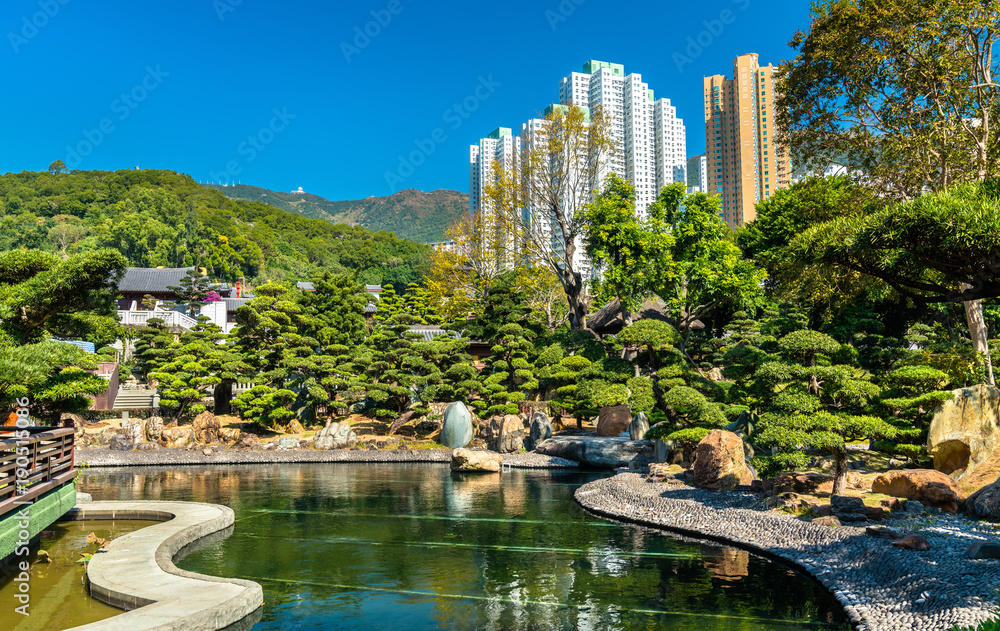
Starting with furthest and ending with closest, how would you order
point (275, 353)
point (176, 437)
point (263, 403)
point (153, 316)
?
point (153, 316) < point (275, 353) < point (263, 403) < point (176, 437)

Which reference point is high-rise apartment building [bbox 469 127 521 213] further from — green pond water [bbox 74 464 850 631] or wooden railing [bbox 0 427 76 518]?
wooden railing [bbox 0 427 76 518]

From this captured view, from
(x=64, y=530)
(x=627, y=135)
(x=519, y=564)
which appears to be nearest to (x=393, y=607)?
(x=519, y=564)

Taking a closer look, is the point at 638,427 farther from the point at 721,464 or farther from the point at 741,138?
the point at 741,138

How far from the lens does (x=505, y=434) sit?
2123 centimetres

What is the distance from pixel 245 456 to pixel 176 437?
10.3ft

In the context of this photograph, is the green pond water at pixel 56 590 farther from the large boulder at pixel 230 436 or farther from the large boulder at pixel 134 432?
the large boulder at pixel 134 432

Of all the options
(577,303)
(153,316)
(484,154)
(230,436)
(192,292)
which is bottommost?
(230,436)

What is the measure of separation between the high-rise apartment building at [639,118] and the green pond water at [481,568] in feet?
225

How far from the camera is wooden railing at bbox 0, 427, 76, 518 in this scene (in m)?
7.49

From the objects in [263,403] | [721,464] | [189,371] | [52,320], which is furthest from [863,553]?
[189,371]

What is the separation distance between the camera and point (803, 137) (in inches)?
622

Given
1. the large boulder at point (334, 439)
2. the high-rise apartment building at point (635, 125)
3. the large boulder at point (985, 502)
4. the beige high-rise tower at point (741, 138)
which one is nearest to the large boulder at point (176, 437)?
the large boulder at point (334, 439)

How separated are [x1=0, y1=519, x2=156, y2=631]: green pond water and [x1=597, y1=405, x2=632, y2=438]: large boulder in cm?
1434

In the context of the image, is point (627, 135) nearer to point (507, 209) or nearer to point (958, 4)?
point (507, 209)
